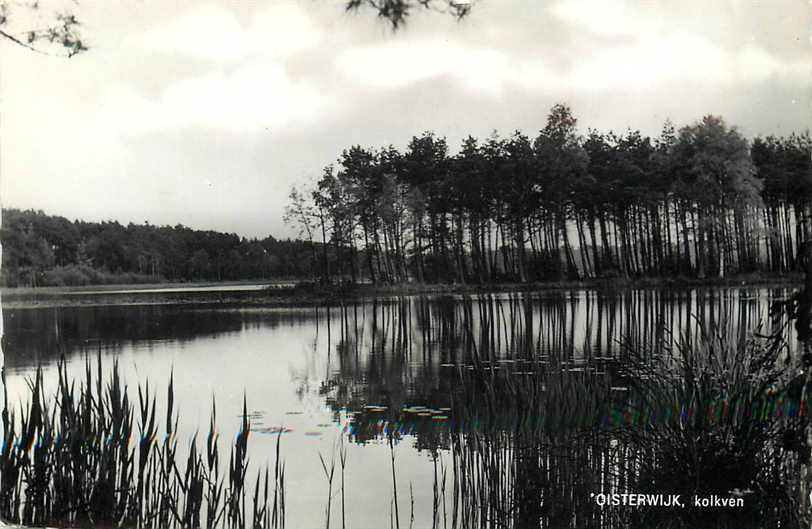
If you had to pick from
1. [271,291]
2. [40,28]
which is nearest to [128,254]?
[271,291]

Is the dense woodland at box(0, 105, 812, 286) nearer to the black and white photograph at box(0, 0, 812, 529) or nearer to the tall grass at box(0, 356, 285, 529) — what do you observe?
the black and white photograph at box(0, 0, 812, 529)

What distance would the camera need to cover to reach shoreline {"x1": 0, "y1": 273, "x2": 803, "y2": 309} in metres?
3.45

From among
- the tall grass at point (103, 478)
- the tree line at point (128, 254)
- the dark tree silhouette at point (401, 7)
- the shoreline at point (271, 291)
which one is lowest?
the tall grass at point (103, 478)

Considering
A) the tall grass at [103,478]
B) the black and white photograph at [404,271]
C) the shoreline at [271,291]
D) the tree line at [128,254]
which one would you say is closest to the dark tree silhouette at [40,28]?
the black and white photograph at [404,271]

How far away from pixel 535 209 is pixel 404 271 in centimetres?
73

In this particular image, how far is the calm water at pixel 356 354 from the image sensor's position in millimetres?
3213

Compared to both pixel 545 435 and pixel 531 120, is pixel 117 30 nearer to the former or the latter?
pixel 531 120

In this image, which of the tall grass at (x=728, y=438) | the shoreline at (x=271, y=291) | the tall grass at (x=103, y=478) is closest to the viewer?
the tall grass at (x=728, y=438)

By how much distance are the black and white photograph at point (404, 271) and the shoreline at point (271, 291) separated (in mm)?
15

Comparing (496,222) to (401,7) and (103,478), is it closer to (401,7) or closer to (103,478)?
(401,7)

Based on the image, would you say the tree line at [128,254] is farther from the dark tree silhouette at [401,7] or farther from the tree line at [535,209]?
the dark tree silhouette at [401,7]

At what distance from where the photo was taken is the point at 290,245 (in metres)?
3.67

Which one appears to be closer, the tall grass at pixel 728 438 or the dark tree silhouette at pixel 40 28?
the tall grass at pixel 728 438

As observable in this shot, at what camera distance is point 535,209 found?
3492 mm
